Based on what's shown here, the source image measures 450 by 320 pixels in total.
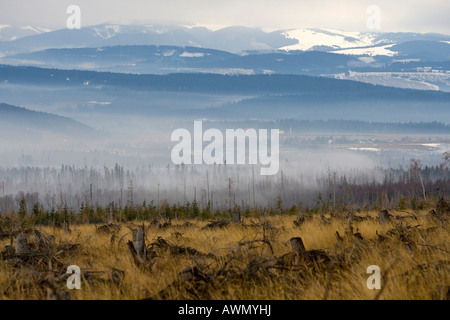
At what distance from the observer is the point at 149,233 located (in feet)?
60.6

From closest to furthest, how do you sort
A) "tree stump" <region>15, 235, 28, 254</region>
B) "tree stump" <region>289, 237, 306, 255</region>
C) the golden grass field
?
the golden grass field, "tree stump" <region>289, 237, 306, 255</region>, "tree stump" <region>15, 235, 28, 254</region>

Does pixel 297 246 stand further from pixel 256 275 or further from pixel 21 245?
pixel 21 245

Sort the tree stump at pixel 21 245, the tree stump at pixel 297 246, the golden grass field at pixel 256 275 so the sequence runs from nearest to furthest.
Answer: the golden grass field at pixel 256 275
the tree stump at pixel 297 246
the tree stump at pixel 21 245

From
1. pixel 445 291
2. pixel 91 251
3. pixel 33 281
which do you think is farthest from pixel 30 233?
pixel 445 291

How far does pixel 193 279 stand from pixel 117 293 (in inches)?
43.8

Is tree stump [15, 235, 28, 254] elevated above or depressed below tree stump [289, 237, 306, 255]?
below

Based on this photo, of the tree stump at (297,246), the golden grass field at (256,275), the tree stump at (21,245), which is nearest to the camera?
the golden grass field at (256,275)

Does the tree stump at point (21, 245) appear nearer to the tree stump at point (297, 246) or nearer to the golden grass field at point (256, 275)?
the golden grass field at point (256, 275)

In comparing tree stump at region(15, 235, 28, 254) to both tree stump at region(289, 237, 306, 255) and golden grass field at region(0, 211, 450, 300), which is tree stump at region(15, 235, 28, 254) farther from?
tree stump at region(289, 237, 306, 255)

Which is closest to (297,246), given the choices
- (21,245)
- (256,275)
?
(256,275)

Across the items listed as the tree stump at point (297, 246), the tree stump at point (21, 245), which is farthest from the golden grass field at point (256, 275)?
the tree stump at point (21, 245)

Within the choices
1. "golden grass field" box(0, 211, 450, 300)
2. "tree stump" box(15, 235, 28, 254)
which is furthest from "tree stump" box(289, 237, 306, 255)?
"tree stump" box(15, 235, 28, 254)
